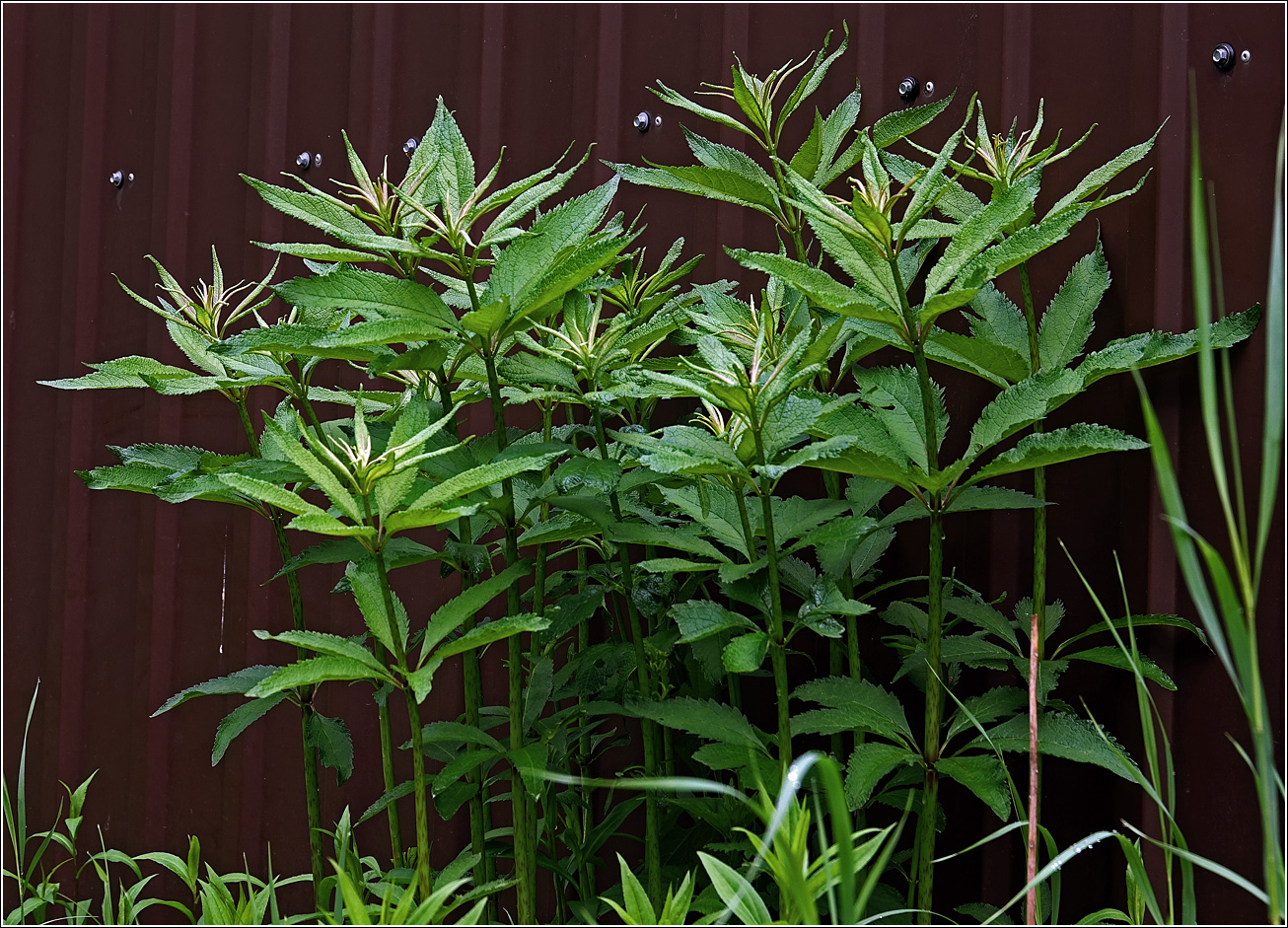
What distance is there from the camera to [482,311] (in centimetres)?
123

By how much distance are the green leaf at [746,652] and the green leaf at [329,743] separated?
0.73m

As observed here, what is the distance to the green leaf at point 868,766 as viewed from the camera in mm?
1267

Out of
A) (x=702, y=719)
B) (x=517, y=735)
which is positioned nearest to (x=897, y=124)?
(x=702, y=719)

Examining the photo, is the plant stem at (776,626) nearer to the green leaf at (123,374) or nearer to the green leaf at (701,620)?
the green leaf at (701,620)

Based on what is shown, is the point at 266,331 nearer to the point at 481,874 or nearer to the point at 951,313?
the point at 481,874

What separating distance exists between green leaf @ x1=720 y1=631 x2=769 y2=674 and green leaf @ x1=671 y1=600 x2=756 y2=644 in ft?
0.07

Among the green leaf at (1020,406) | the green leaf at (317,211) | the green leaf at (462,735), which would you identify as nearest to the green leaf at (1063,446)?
the green leaf at (1020,406)

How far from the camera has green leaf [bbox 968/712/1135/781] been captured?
1.30m

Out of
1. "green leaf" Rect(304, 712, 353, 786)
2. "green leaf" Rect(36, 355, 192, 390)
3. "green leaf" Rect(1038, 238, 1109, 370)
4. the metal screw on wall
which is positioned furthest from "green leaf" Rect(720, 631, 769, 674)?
the metal screw on wall

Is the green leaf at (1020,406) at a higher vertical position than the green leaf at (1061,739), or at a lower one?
higher

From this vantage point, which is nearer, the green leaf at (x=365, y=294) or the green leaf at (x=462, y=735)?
the green leaf at (x=365, y=294)

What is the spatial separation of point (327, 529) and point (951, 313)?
1.23 meters

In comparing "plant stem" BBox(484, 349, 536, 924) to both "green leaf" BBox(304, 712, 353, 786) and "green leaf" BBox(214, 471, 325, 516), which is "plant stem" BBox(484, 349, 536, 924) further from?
"green leaf" BBox(304, 712, 353, 786)

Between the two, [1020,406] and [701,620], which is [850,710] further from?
[1020,406]
